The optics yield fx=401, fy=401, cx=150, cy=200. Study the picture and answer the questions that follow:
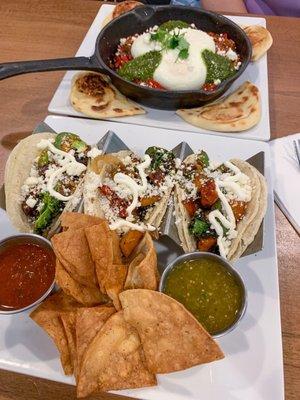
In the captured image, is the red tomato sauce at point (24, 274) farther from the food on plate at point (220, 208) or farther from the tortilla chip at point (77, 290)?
the food on plate at point (220, 208)

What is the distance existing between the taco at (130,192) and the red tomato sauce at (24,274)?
12.1 inches

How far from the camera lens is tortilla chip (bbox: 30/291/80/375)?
1.58m

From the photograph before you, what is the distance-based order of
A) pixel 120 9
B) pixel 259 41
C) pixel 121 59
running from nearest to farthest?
1. pixel 121 59
2. pixel 259 41
3. pixel 120 9

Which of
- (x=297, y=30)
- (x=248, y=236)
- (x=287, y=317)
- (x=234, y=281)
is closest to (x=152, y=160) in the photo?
(x=248, y=236)

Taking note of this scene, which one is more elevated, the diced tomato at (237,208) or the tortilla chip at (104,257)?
the tortilla chip at (104,257)

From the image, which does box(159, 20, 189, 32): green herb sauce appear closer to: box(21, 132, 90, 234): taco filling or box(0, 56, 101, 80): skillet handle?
box(0, 56, 101, 80): skillet handle

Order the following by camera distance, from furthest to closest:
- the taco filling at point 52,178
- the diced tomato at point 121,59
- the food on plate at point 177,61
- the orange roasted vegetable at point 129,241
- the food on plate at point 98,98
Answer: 1. the diced tomato at point 121,59
2. the food on plate at point 177,61
3. the food on plate at point 98,98
4. the taco filling at point 52,178
5. the orange roasted vegetable at point 129,241

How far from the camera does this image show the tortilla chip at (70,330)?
158cm

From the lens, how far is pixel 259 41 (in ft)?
9.84

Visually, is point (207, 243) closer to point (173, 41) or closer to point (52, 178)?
point (52, 178)

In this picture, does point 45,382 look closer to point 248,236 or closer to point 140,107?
point 248,236

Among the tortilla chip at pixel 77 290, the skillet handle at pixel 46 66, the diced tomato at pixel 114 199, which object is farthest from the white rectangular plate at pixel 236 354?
the skillet handle at pixel 46 66

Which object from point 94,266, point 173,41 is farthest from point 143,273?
point 173,41

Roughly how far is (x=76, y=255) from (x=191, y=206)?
2.10ft
